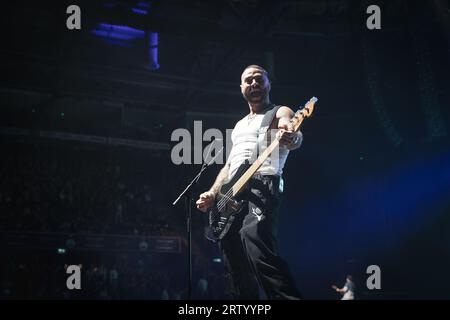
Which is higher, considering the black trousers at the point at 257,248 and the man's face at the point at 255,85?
the man's face at the point at 255,85

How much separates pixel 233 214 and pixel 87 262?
1152 cm

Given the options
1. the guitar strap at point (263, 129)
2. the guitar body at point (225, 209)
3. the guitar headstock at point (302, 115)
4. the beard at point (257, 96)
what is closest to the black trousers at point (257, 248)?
the guitar body at point (225, 209)

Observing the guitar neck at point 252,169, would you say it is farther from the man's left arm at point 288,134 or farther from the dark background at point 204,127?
the dark background at point 204,127

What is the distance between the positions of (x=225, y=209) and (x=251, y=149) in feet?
1.51

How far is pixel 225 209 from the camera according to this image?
311cm

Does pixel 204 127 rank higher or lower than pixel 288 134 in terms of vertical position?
higher

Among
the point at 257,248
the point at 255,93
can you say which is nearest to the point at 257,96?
the point at 255,93

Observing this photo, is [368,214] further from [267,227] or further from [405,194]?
[267,227]

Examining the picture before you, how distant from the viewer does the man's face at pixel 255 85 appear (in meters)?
3.29

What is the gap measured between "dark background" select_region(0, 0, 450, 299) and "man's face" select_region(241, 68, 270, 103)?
645cm

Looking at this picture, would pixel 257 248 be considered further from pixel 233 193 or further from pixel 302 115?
pixel 302 115

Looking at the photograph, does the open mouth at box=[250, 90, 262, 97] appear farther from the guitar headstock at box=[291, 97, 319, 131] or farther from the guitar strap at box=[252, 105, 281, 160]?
the guitar headstock at box=[291, 97, 319, 131]

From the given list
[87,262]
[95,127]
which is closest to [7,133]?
[95,127]

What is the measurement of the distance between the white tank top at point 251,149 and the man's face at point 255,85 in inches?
5.7
